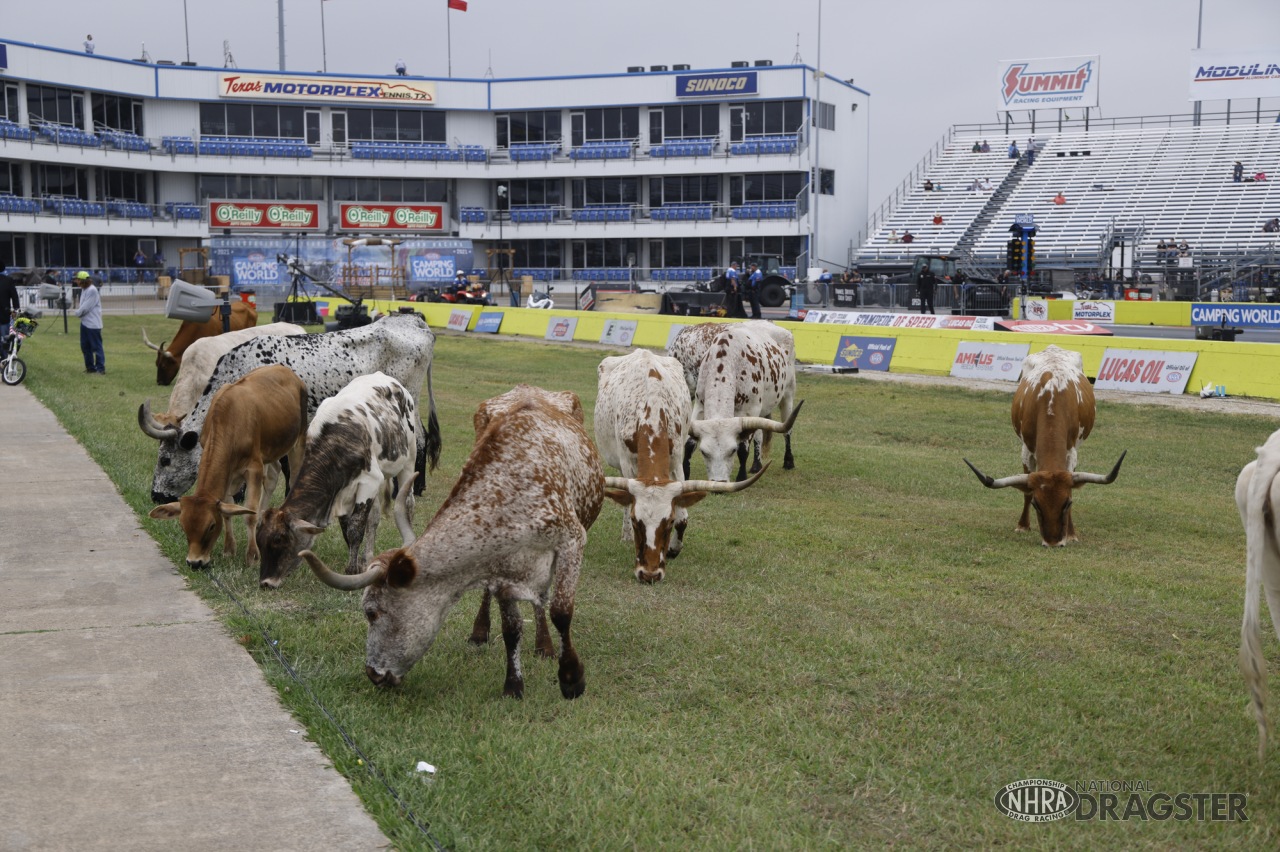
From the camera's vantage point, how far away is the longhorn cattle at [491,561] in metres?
6.64

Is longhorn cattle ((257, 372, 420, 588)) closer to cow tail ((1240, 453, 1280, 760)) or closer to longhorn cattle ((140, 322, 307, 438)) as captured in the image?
longhorn cattle ((140, 322, 307, 438))

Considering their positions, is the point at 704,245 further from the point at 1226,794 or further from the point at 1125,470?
the point at 1226,794

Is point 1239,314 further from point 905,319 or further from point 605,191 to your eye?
point 605,191

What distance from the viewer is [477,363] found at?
2983 cm

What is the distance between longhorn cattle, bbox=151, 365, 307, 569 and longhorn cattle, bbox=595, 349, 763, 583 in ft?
8.72

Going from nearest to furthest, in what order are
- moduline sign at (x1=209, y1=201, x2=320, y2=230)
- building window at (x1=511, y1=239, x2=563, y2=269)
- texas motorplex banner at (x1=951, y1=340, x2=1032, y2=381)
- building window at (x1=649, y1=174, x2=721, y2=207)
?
1. texas motorplex banner at (x1=951, y1=340, x2=1032, y2=381)
2. moduline sign at (x1=209, y1=201, x2=320, y2=230)
3. building window at (x1=649, y1=174, x2=721, y2=207)
4. building window at (x1=511, y1=239, x2=563, y2=269)

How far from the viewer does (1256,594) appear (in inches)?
231

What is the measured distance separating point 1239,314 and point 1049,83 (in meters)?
40.2

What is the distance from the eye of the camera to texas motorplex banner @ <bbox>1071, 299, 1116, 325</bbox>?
42875mm

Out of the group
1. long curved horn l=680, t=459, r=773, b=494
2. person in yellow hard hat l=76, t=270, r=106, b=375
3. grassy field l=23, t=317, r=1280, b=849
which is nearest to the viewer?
grassy field l=23, t=317, r=1280, b=849

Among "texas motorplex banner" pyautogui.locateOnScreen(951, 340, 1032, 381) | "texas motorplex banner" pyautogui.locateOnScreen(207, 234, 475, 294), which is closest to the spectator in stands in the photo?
"texas motorplex banner" pyautogui.locateOnScreen(951, 340, 1032, 381)

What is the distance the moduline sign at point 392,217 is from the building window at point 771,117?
1814cm

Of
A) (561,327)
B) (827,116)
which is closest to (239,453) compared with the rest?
(561,327)

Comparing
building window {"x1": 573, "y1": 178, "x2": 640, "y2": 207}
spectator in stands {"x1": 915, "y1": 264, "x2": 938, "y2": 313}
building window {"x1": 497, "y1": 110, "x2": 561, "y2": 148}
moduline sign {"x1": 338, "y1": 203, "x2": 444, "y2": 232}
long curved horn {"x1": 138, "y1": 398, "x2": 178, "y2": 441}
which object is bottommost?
long curved horn {"x1": 138, "y1": 398, "x2": 178, "y2": 441}
